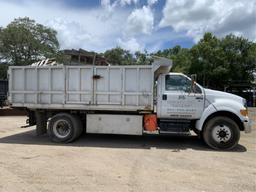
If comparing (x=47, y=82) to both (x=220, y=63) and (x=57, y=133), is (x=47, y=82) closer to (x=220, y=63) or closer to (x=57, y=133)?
(x=57, y=133)

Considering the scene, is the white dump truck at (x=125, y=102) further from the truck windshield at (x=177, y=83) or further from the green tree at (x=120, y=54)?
the green tree at (x=120, y=54)

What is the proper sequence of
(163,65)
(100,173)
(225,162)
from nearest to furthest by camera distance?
(100,173) < (225,162) < (163,65)

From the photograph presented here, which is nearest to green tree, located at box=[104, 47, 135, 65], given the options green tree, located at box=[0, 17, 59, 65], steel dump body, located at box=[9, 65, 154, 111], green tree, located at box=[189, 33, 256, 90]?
green tree, located at box=[0, 17, 59, 65]

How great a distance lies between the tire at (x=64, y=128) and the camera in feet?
33.2

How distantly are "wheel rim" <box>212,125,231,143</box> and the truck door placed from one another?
67 cm

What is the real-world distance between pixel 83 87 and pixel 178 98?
10.2ft

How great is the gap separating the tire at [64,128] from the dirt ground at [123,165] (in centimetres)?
32

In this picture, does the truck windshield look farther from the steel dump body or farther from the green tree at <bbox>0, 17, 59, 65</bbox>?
Answer: the green tree at <bbox>0, 17, 59, 65</bbox>

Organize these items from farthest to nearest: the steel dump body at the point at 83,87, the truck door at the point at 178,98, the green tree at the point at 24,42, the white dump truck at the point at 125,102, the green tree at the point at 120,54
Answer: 1. the green tree at the point at 120,54
2. the green tree at the point at 24,42
3. the steel dump body at the point at 83,87
4. the truck door at the point at 178,98
5. the white dump truck at the point at 125,102

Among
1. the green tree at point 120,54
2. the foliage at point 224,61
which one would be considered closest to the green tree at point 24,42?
the foliage at point 224,61

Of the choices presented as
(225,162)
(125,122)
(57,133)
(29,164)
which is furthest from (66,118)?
(225,162)

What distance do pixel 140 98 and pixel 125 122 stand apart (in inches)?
37.1

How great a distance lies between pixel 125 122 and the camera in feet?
32.6

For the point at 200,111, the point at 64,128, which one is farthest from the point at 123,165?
the point at 64,128
